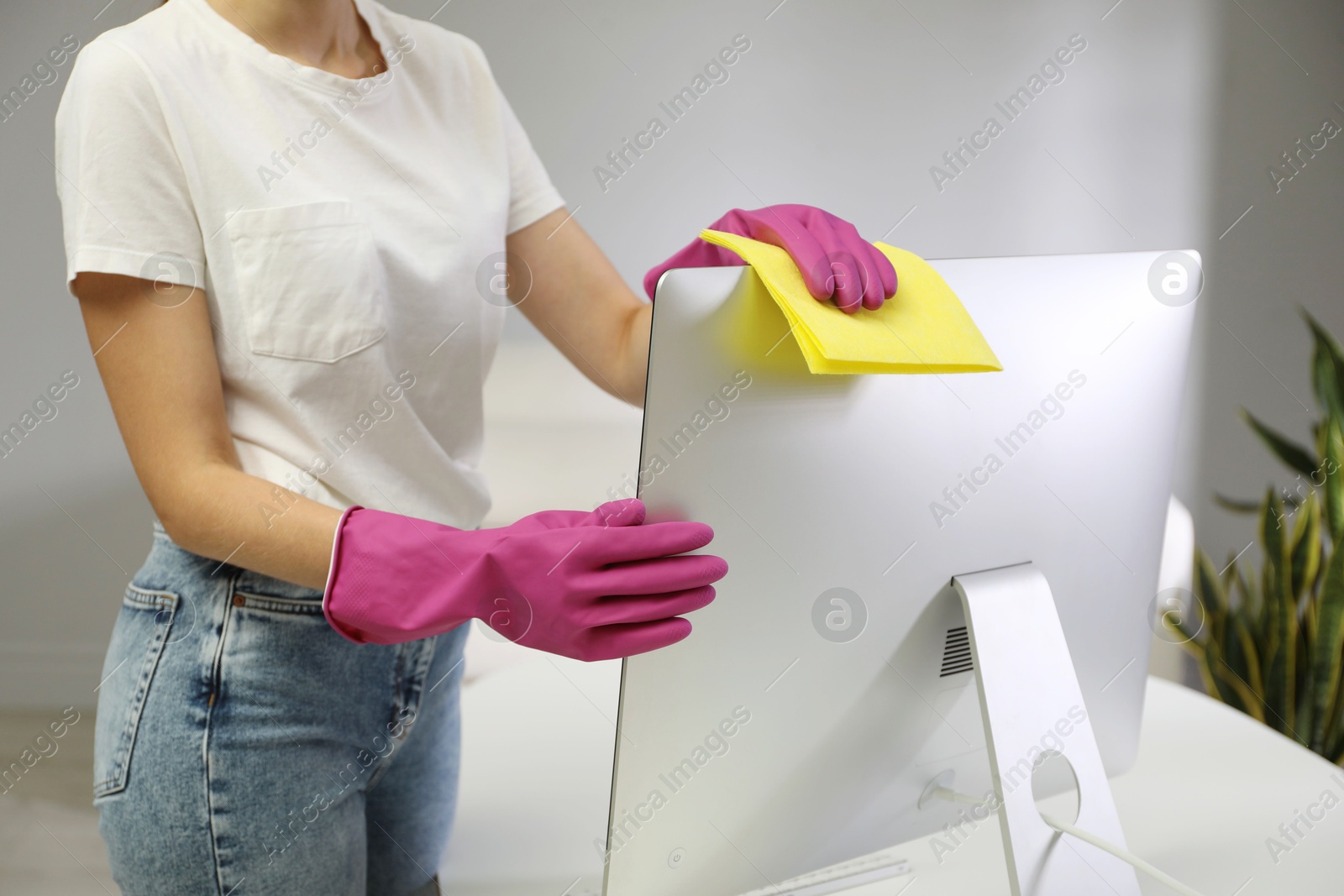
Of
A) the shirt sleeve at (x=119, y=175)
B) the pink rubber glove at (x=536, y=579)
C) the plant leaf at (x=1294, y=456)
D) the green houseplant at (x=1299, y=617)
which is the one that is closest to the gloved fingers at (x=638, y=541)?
the pink rubber glove at (x=536, y=579)

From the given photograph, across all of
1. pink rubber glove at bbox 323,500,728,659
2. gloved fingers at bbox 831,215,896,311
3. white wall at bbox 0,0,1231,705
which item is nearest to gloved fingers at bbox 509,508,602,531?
pink rubber glove at bbox 323,500,728,659

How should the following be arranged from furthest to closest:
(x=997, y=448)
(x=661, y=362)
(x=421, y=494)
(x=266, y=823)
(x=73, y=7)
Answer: (x=73, y=7), (x=421, y=494), (x=266, y=823), (x=997, y=448), (x=661, y=362)

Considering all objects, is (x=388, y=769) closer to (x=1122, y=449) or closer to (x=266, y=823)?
(x=266, y=823)

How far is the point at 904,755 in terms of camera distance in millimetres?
671

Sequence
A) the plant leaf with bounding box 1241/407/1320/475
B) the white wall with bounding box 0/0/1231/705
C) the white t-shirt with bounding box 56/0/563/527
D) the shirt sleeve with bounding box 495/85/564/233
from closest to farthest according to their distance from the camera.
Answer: the white t-shirt with bounding box 56/0/563/527
the shirt sleeve with bounding box 495/85/564/233
the plant leaf with bounding box 1241/407/1320/475
the white wall with bounding box 0/0/1231/705

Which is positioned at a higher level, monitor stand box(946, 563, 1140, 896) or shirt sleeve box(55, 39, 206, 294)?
shirt sleeve box(55, 39, 206, 294)

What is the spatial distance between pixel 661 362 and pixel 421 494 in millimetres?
497

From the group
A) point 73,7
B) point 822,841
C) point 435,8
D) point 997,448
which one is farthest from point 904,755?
point 73,7

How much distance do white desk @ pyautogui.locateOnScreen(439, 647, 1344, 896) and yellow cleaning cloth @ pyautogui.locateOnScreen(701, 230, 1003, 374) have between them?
479mm

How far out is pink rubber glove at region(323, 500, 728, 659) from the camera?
55 centimetres

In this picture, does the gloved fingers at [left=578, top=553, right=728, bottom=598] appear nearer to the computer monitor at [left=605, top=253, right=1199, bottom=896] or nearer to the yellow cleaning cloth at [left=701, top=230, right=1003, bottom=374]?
the computer monitor at [left=605, top=253, right=1199, bottom=896]

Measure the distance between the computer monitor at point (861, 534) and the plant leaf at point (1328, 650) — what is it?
119 cm

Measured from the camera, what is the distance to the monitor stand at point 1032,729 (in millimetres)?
638

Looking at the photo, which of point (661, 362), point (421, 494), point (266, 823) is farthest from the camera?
point (421, 494)
